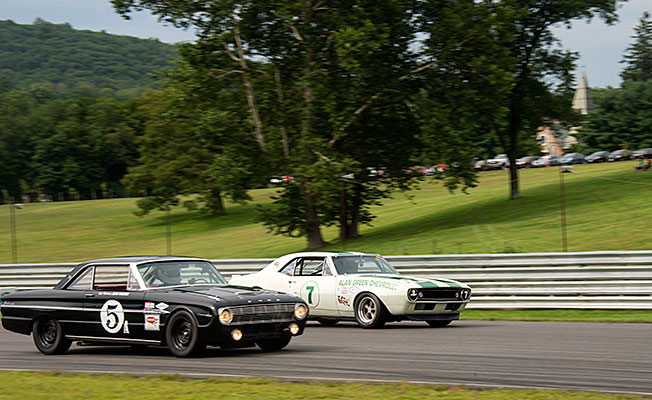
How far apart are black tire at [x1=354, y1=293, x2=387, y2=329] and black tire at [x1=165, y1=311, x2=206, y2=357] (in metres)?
4.28

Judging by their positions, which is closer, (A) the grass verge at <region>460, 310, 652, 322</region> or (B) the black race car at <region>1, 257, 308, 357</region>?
(B) the black race car at <region>1, 257, 308, 357</region>

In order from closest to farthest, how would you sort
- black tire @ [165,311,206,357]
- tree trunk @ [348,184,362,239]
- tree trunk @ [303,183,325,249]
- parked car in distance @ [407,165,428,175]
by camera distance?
black tire @ [165,311,206,357] → tree trunk @ [303,183,325,249] → parked car in distance @ [407,165,428,175] → tree trunk @ [348,184,362,239]

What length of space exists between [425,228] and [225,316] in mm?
24679

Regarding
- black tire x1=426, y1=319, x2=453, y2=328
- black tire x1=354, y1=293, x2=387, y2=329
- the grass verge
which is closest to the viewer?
black tire x1=354, y1=293, x2=387, y2=329

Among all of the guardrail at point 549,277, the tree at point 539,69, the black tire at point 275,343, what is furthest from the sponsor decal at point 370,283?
the tree at point 539,69

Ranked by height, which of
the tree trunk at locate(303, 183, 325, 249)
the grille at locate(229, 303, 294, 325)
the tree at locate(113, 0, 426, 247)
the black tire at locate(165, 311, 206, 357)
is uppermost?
the tree at locate(113, 0, 426, 247)

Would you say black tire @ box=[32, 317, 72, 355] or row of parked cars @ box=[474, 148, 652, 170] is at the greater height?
row of parked cars @ box=[474, 148, 652, 170]

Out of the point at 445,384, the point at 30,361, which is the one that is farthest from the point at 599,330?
the point at 30,361

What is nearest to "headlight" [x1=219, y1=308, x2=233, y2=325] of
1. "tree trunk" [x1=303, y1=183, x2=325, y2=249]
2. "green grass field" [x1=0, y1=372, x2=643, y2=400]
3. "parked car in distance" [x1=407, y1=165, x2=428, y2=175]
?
"green grass field" [x1=0, y1=372, x2=643, y2=400]

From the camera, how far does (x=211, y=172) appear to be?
97.6 feet

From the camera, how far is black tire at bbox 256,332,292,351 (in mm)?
10594

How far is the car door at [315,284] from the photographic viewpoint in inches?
559

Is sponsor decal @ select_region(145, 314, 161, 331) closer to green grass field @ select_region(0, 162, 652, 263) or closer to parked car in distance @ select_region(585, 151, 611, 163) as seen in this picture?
green grass field @ select_region(0, 162, 652, 263)

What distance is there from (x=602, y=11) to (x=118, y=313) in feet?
109
